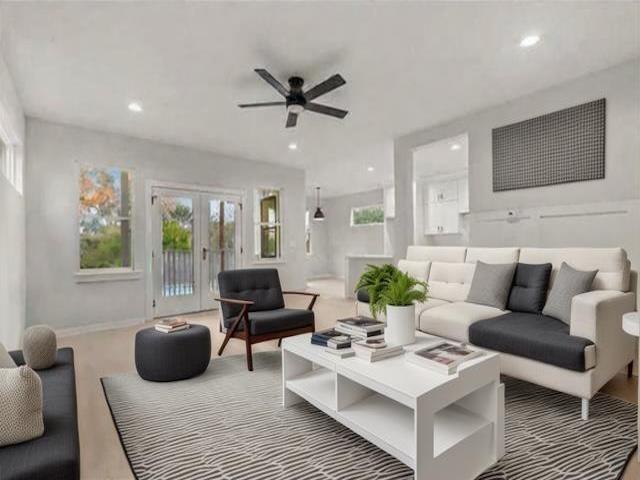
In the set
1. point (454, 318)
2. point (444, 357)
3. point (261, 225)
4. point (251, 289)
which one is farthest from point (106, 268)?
point (444, 357)

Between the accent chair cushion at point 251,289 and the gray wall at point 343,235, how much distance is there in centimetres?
628

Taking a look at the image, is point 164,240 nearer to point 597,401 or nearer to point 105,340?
point 105,340

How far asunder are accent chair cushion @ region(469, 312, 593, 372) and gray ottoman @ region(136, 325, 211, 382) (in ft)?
7.10

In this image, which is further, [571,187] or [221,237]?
[221,237]

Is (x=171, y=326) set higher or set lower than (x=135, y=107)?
lower

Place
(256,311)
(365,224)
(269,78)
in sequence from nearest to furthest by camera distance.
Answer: (269,78) < (256,311) < (365,224)

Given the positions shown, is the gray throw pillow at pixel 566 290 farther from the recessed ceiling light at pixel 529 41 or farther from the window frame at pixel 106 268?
the window frame at pixel 106 268

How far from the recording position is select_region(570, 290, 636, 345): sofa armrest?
6.77ft

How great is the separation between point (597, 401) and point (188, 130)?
5.04 metres

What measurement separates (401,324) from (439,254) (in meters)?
2.06

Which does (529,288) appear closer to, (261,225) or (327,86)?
(327,86)

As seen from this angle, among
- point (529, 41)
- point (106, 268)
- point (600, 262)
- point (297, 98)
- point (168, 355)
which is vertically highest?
point (529, 41)

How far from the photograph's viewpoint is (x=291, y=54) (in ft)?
9.36

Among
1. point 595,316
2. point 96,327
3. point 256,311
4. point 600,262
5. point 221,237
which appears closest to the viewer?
point 595,316
